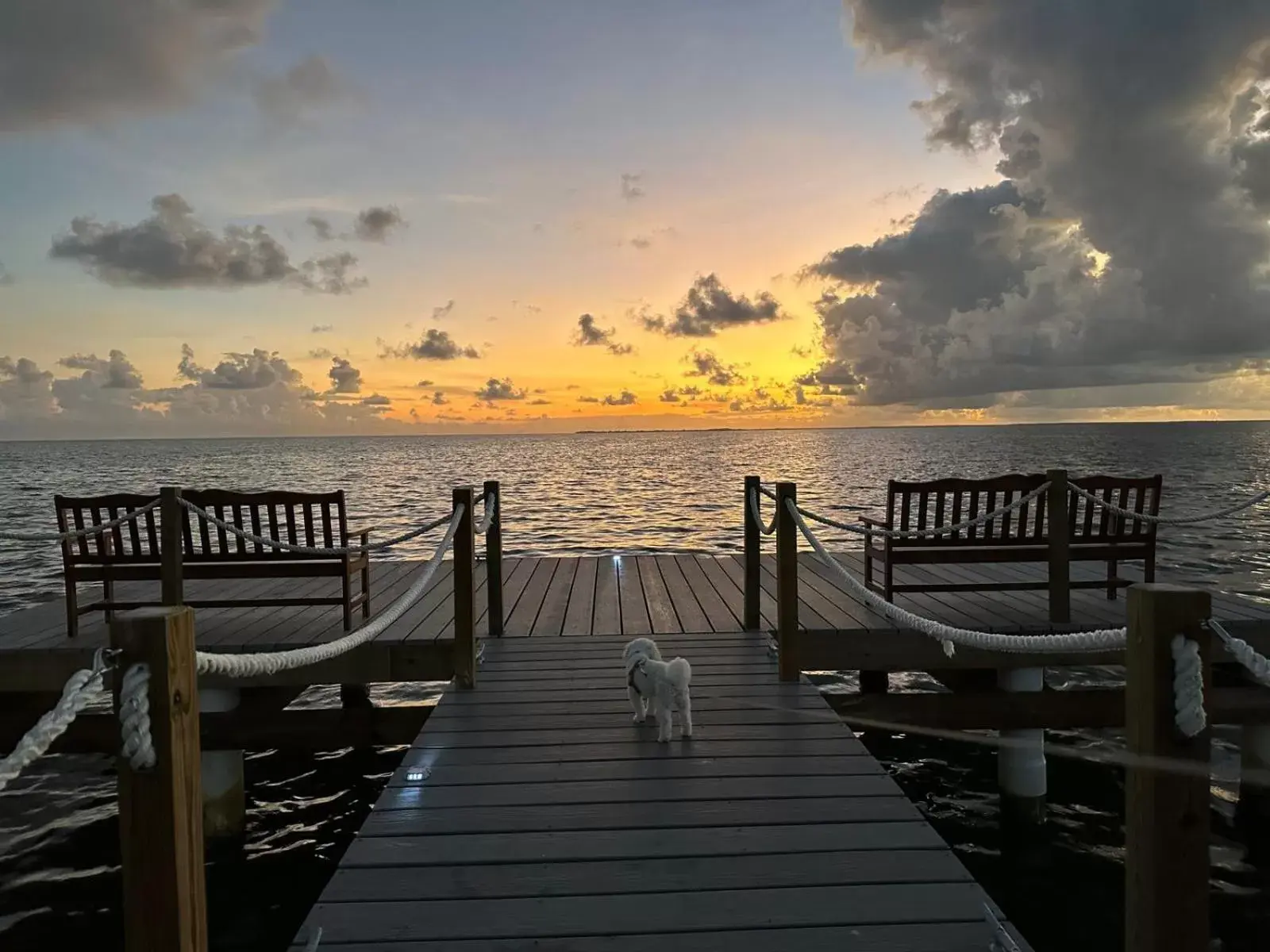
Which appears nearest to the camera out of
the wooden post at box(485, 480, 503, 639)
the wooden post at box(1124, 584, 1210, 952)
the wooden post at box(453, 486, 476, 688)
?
the wooden post at box(1124, 584, 1210, 952)

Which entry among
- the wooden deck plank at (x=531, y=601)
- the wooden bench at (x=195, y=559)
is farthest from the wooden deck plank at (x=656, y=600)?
the wooden bench at (x=195, y=559)

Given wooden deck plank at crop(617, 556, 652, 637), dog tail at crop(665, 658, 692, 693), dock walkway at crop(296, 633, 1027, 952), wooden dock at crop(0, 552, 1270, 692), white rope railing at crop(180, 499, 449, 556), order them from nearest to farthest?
dock walkway at crop(296, 633, 1027, 952) → dog tail at crop(665, 658, 692, 693) → white rope railing at crop(180, 499, 449, 556) → wooden dock at crop(0, 552, 1270, 692) → wooden deck plank at crop(617, 556, 652, 637)

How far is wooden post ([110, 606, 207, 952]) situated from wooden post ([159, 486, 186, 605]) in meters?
4.35

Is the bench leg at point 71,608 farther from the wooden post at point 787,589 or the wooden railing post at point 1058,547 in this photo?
the wooden railing post at point 1058,547

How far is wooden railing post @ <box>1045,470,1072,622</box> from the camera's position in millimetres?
5980

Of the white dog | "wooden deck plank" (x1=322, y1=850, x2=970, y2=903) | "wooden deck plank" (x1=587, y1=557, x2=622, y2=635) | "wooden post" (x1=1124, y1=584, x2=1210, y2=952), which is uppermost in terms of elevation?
"wooden post" (x1=1124, y1=584, x2=1210, y2=952)

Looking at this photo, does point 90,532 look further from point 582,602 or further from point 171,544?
point 582,602

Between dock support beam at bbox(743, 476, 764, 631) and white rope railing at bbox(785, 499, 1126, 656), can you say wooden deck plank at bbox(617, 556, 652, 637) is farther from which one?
white rope railing at bbox(785, 499, 1126, 656)

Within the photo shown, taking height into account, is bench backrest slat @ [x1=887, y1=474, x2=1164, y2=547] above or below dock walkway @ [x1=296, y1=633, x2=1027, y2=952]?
above

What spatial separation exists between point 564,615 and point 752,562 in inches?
75.6

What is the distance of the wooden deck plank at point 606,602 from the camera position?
6641mm

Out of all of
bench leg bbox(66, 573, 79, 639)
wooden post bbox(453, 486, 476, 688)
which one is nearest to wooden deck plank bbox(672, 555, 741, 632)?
wooden post bbox(453, 486, 476, 688)

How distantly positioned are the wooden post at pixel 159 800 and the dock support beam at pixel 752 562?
5.01 metres

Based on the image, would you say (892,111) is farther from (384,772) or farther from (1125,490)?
(384,772)
